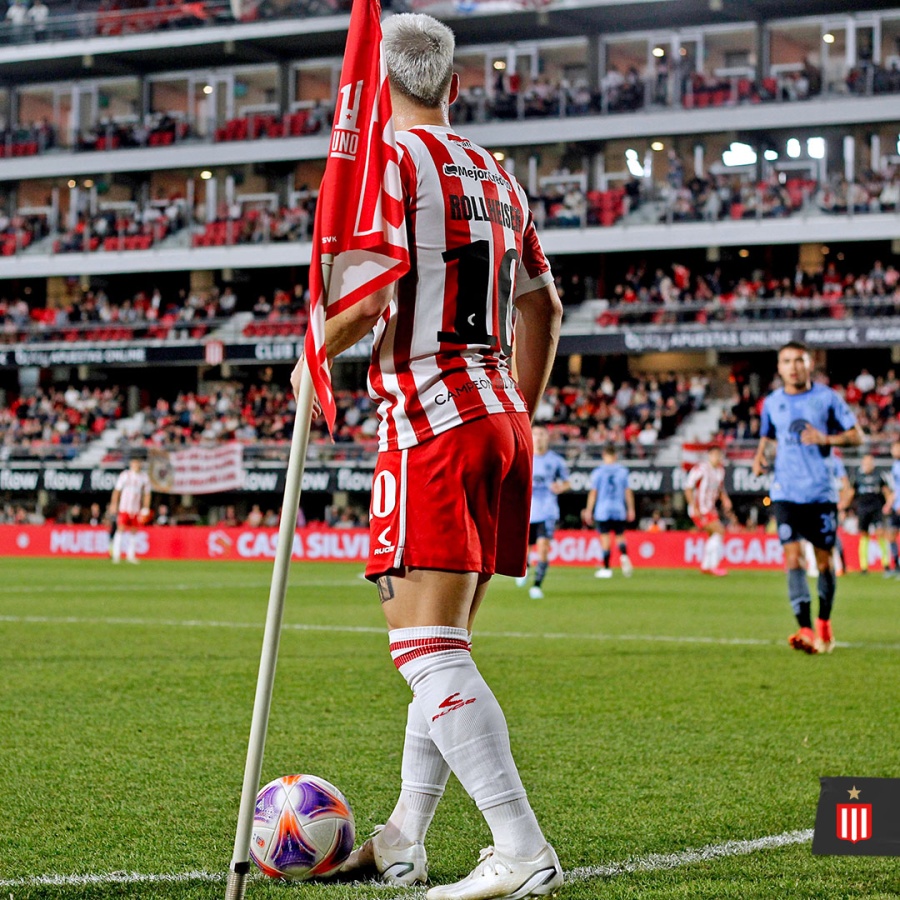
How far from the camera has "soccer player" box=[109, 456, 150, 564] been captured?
25641 mm

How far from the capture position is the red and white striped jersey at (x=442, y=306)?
11.6 feet

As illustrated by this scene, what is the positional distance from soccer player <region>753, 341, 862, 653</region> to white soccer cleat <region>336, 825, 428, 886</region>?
657 cm

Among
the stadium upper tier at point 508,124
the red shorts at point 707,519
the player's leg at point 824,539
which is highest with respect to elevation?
the stadium upper tier at point 508,124

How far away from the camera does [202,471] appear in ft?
105

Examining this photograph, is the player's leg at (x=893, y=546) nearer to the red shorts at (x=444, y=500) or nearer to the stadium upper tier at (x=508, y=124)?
the stadium upper tier at (x=508, y=124)

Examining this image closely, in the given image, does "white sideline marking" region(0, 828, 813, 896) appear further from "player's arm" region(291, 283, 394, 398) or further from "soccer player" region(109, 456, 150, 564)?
"soccer player" region(109, 456, 150, 564)

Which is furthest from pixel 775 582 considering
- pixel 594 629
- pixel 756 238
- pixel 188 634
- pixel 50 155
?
pixel 50 155

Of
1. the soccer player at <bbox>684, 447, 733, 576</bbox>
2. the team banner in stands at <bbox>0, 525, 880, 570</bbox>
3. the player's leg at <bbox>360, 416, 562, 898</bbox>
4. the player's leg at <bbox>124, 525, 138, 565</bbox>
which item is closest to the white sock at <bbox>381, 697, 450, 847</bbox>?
the player's leg at <bbox>360, 416, 562, 898</bbox>

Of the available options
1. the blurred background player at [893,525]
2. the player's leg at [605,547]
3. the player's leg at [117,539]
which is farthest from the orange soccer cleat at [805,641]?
the player's leg at [117,539]

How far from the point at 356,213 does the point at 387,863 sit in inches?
70.6

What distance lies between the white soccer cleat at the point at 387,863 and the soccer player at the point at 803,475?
6.57 m

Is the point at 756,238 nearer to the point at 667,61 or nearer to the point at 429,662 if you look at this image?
the point at 667,61

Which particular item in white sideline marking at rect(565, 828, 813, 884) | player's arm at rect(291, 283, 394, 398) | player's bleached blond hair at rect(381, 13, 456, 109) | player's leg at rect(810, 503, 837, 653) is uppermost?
player's bleached blond hair at rect(381, 13, 456, 109)

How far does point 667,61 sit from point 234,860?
126 feet
